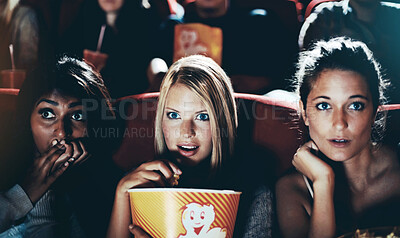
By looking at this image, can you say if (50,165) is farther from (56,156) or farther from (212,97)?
(212,97)

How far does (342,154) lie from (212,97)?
0.32 meters

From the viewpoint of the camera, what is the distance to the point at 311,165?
89cm

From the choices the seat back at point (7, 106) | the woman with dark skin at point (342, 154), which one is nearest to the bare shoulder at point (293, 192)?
the woman with dark skin at point (342, 154)

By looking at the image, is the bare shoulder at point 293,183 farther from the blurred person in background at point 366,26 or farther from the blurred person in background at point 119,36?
the blurred person in background at point 119,36

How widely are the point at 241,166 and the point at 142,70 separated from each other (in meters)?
0.36

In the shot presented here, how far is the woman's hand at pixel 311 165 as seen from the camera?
87 centimetres

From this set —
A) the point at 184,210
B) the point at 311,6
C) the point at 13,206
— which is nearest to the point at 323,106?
the point at 311,6

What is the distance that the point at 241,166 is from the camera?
37.6 inches

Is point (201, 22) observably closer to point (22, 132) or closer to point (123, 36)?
point (123, 36)

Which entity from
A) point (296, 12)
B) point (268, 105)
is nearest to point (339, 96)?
point (268, 105)

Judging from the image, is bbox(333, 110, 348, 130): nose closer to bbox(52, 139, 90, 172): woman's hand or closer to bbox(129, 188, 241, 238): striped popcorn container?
bbox(129, 188, 241, 238): striped popcorn container

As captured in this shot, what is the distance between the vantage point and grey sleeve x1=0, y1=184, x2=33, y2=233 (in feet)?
2.88

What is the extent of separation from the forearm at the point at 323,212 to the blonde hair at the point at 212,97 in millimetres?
213

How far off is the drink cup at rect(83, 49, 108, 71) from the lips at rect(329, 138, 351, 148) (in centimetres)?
58
